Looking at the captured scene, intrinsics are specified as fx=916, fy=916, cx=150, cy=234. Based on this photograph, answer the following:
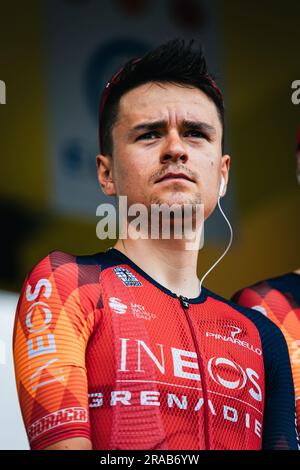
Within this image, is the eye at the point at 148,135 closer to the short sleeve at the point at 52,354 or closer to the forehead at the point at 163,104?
the forehead at the point at 163,104

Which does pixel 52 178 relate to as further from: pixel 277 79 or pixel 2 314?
pixel 277 79

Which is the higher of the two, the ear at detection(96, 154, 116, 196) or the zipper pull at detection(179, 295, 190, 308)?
the ear at detection(96, 154, 116, 196)

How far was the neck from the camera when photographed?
10.7ft

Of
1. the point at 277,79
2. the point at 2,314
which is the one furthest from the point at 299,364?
the point at 277,79

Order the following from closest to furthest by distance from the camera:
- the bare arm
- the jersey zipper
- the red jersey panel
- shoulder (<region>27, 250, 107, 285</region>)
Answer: the bare arm
the red jersey panel
the jersey zipper
shoulder (<region>27, 250, 107, 285</region>)

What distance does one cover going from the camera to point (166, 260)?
10.7 feet

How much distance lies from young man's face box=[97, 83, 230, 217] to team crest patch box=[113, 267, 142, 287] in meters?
0.25

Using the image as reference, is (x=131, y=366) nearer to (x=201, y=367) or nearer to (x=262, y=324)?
(x=201, y=367)

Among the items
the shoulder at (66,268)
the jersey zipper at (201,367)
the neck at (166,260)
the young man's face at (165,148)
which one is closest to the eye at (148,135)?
the young man's face at (165,148)

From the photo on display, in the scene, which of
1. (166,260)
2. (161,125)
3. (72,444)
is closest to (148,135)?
(161,125)

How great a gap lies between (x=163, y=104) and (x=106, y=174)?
338 mm

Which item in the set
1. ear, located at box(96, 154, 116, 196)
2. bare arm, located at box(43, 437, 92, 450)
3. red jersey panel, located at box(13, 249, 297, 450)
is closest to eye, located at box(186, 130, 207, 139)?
ear, located at box(96, 154, 116, 196)

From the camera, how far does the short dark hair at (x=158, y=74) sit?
3373mm

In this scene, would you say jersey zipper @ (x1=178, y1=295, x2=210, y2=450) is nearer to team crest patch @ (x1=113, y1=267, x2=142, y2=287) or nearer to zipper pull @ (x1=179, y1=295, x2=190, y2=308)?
zipper pull @ (x1=179, y1=295, x2=190, y2=308)
